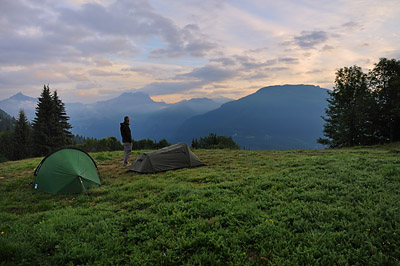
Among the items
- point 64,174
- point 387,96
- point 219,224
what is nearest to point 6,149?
point 64,174

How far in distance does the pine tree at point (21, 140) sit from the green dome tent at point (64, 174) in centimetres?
5975

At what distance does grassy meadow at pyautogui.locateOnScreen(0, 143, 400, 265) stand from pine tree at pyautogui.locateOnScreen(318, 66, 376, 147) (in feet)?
91.5

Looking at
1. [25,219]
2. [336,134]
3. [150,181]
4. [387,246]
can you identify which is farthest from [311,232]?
[336,134]

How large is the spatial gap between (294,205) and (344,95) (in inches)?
1596

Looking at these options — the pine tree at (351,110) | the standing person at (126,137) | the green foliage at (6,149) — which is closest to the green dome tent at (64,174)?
the standing person at (126,137)

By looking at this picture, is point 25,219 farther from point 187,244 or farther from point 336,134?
point 336,134

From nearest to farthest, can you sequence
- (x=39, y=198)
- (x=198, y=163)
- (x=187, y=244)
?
1. (x=187, y=244)
2. (x=39, y=198)
3. (x=198, y=163)

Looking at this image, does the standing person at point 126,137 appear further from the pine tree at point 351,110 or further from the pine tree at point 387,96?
the pine tree at point 387,96

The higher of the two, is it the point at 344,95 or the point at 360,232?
the point at 344,95

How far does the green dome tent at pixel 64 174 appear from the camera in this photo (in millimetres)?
8695

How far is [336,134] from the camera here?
3791 cm

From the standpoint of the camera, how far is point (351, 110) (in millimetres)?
32000

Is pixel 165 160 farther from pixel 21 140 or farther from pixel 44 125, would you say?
pixel 21 140

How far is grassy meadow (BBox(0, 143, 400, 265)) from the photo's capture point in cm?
409
